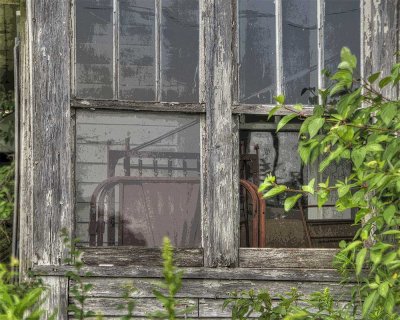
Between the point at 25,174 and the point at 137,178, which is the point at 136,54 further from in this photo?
the point at 25,174

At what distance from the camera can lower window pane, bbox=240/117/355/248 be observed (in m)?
5.52

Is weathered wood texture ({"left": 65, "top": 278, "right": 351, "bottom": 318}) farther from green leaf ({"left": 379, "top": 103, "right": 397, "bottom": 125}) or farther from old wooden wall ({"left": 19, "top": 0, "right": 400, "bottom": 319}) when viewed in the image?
green leaf ({"left": 379, "top": 103, "right": 397, "bottom": 125})

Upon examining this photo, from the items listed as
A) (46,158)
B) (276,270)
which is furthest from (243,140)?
(46,158)

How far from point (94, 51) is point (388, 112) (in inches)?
92.6

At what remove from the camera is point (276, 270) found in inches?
216

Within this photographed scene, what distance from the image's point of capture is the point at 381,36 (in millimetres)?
5676

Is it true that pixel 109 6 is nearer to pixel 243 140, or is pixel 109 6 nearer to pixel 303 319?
pixel 243 140

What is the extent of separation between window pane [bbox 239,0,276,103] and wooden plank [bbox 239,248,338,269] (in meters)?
0.90

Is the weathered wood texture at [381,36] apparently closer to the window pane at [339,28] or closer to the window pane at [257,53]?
the window pane at [339,28]

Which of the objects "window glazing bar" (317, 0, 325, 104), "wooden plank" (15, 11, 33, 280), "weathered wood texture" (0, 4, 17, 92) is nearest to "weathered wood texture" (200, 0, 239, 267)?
"window glazing bar" (317, 0, 325, 104)

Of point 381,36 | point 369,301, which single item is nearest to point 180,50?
point 381,36

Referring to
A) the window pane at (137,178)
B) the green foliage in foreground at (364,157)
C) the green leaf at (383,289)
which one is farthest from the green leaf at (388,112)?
the window pane at (137,178)

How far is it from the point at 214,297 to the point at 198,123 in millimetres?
1030

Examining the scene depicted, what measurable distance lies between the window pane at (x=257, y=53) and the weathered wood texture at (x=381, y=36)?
1.96 ft
